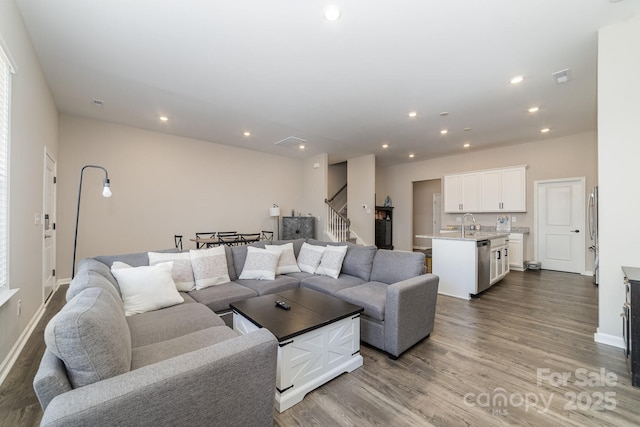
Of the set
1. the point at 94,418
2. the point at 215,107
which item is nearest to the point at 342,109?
the point at 215,107

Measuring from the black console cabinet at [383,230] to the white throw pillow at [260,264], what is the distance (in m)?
5.41

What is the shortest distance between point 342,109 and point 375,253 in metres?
2.37

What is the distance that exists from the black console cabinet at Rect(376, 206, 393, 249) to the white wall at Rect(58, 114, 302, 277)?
337 cm

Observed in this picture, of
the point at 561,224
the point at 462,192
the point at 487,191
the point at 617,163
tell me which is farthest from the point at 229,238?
the point at 561,224

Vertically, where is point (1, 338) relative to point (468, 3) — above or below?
below

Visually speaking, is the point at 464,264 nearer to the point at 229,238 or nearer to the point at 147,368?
the point at 147,368

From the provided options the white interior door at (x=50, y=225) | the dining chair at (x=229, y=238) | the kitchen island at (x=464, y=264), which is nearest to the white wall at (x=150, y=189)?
the white interior door at (x=50, y=225)

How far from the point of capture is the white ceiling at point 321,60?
7.49 ft

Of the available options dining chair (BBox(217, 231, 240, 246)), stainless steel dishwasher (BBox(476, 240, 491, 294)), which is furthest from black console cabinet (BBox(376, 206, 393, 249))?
dining chair (BBox(217, 231, 240, 246))

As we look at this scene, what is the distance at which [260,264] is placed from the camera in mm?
3369

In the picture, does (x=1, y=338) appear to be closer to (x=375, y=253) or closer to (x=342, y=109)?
(x=375, y=253)

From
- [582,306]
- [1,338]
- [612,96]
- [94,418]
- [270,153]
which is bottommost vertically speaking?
[582,306]

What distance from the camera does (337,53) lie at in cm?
283

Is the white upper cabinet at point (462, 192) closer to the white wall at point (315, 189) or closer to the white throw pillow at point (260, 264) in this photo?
the white wall at point (315, 189)
